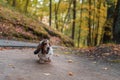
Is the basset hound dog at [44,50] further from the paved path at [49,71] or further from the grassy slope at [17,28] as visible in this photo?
the grassy slope at [17,28]

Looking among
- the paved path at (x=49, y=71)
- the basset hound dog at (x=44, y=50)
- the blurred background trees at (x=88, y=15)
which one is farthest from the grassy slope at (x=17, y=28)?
the paved path at (x=49, y=71)

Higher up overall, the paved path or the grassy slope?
the grassy slope

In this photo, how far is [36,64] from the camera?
11133 millimetres

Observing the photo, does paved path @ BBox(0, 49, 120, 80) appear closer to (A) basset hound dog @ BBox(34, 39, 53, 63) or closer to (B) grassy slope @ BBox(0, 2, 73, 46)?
(A) basset hound dog @ BBox(34, 39, 53, 63)

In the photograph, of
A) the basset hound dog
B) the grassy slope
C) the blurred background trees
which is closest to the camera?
the basset hound dog

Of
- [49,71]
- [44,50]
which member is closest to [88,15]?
[44,50]

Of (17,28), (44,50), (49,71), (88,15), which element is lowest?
(49,71)

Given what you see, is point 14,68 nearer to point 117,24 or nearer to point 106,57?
point 106,57

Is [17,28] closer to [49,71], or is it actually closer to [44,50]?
[44,50]

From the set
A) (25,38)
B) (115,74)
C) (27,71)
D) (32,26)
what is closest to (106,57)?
(115,74)

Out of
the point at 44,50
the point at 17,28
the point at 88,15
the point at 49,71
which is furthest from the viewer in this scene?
the point at 88,15

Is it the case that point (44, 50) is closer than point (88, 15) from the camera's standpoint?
Yes

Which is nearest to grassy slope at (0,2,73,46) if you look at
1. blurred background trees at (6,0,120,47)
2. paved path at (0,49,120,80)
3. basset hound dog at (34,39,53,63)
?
blurred background trees at (6,0,120,47)

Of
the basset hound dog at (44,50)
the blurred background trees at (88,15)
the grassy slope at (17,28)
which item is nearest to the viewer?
the basset hound dog at (44,50)
